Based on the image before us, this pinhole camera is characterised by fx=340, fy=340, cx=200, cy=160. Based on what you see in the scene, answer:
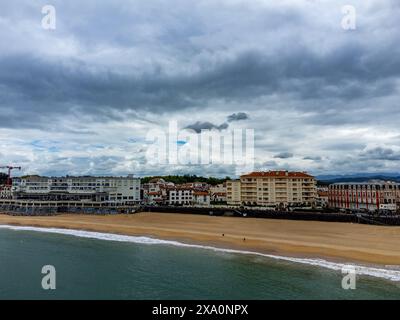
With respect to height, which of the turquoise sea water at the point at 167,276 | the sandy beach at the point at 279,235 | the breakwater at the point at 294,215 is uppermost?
the breakwater at the point at 294,215

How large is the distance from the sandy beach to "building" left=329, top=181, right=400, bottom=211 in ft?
74.1

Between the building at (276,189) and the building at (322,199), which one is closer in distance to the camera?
the building at (276,189)

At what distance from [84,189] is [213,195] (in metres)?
37.2

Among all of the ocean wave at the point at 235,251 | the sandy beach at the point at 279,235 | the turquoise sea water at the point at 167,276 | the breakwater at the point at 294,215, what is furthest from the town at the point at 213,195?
the turquoise sea water at the point at 167,276

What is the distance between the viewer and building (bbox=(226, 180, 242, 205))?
87938 millimetres

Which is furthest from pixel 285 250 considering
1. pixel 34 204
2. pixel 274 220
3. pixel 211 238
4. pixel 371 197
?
pixel 34 204

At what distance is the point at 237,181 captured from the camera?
3533 inches

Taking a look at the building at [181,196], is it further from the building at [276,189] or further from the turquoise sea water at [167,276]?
the turquoise sea water at [167,276]

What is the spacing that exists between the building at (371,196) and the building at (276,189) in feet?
28.0

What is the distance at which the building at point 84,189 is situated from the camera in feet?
297

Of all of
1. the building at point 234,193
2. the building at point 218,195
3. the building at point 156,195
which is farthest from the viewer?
the building at point 218,195

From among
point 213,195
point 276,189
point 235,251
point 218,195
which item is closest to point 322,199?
point 276,189

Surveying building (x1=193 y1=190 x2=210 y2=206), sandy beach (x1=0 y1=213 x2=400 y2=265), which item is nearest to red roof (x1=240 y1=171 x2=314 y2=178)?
building (x1=193 y1=190 x2=210 y2=206)

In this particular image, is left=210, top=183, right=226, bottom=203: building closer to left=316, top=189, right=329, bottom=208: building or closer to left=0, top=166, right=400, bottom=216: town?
left=0, top=166, right=400, bottom=216: town
